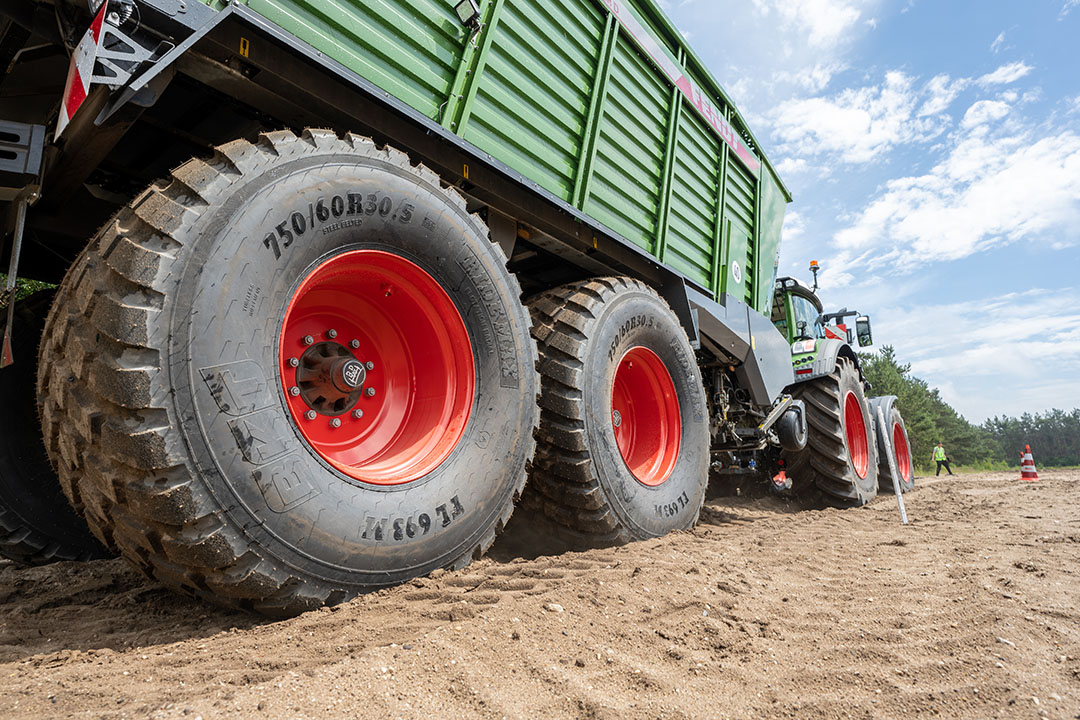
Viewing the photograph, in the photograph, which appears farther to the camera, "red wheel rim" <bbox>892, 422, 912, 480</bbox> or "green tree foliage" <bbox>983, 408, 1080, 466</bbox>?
"green tree foliage" <bbox>983, 408, 1080, 466</bbox>

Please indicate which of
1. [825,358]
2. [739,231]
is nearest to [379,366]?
[739,231]

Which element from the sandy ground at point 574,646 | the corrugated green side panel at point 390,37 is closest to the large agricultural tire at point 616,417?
the sandy ground at point 574,646

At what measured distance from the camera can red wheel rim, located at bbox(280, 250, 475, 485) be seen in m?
2.23

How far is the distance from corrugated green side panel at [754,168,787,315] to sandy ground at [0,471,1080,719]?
3.40 meters

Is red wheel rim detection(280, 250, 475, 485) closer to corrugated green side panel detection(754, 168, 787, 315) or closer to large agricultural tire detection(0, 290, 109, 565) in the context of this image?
large agricultural tire detection(0, 290, 109, 565)

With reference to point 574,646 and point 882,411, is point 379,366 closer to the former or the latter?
point 574,646

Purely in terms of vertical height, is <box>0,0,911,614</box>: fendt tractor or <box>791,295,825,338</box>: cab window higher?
<box>791,295,825,338</box>: cab window

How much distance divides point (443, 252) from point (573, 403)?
1.04m

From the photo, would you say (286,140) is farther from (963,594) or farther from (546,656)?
(963,594)

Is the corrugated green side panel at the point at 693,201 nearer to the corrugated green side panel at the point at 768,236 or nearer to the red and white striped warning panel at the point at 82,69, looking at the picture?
the corrugated green side panel at the point at 768,236

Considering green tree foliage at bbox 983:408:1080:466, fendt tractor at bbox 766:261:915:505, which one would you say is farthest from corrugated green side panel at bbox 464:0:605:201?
green tree foliage at bbox 983:408:1080:466

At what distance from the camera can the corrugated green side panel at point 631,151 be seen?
3584 millimetres

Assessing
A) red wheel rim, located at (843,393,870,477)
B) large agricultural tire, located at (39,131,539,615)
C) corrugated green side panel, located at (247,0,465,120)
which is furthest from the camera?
red wheel rim, located at (843,393,870,477)

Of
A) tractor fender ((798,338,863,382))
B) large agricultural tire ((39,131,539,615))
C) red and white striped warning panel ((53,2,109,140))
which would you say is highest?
tractor fender ((798,338,863,382))
